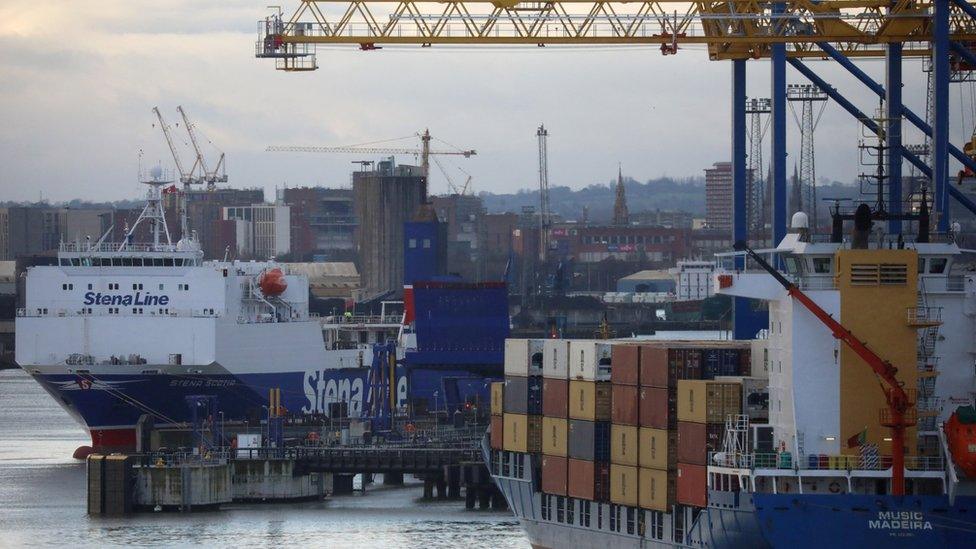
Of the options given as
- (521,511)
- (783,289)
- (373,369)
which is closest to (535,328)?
(373,369)

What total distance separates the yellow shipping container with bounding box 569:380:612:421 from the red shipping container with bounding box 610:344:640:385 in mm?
715

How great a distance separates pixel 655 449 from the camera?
41750 mm

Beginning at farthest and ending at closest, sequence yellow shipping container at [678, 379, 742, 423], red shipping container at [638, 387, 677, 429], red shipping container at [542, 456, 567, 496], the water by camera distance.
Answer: the water
red shipping container at [542, 456, 567, 496]
red shipping container at [638, 387, 677, 429]
yellow shipping container at [678, 379, 742, 423]

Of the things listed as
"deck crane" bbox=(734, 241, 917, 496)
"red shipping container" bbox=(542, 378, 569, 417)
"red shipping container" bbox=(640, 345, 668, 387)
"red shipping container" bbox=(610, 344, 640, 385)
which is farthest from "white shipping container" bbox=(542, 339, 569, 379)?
"deck crane" bbox=(734, 241, 917, 496)

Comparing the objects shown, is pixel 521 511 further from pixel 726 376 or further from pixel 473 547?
pixel 726 376

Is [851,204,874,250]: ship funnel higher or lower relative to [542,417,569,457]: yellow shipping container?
higher

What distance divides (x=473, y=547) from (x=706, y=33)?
46.4 feet

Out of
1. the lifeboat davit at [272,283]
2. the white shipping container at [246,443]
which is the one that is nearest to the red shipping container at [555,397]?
the white shipping container at [246,443]

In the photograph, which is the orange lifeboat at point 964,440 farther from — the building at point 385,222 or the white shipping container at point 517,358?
the building at point 385,222

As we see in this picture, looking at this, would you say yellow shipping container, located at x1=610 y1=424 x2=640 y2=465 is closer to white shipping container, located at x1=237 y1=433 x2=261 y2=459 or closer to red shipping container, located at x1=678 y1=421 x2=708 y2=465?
red shipping container, located at x1=678 y1=421 x2=708 y2=465

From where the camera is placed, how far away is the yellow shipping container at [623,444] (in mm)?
42562

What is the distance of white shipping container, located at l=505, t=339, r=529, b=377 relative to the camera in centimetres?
4844

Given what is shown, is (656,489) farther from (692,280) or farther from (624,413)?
(692,280)

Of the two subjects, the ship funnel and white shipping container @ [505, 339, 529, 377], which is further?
white shipping container @ [505, 339, 529, 377]
